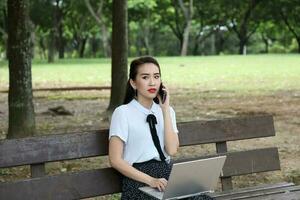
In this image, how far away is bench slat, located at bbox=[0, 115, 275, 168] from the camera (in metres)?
3.63

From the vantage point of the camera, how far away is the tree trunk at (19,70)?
7184 mm

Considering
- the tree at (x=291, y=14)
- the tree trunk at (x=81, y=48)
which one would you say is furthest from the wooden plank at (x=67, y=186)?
the tree trunk at (x=81, y=48)

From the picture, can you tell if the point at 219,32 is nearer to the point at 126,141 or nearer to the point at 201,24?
the point at 201,24

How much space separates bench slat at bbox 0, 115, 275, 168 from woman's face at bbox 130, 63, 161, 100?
1.39 feet

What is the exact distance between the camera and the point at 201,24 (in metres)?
54.6

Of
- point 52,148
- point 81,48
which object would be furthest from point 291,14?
point 52,148

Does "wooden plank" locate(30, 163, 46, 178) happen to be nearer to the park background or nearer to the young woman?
the young woman

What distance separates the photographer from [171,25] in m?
56.3

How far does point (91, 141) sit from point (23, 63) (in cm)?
372

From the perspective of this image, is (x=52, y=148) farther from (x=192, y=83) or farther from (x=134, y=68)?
(x=192, y=83)

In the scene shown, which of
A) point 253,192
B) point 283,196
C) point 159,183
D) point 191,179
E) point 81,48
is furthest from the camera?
point 81,48

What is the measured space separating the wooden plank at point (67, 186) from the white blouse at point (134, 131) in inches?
11.8

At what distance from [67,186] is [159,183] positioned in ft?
2.17

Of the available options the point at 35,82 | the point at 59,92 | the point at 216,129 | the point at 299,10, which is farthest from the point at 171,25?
the point at 216,129
